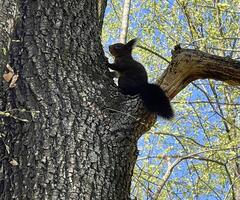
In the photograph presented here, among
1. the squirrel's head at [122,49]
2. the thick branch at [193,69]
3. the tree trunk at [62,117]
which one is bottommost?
the tree trunk at [62,117]

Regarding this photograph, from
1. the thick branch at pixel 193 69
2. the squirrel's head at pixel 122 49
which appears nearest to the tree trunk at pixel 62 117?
the thick branch at pixel 193 69

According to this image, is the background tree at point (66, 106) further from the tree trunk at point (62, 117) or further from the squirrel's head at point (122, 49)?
the squirrel's head at point (122, 49)

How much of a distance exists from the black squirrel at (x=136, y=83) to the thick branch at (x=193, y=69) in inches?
3.8

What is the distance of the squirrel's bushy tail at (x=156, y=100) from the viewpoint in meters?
2.67

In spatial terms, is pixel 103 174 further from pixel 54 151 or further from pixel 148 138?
pixel 148 138

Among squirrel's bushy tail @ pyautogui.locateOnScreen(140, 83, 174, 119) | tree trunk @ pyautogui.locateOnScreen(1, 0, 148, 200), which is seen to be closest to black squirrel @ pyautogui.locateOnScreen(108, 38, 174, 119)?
squirrel's bushy tail @ pyautogui.locateOnScreen(140, 83, 174, 119)

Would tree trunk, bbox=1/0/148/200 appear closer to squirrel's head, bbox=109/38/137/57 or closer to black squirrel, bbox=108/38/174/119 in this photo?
black squirrel, bbox=108/38/174/119

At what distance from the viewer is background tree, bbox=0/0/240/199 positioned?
2295 mm

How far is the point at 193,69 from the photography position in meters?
2.93

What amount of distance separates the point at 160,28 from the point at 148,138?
5.31 feet

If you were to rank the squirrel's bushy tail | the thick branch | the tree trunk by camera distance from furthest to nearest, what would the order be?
1. the thick branch
2. the squirrel's bushy tail
3. the tree trunk

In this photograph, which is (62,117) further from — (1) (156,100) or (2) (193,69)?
(2) (193,69)

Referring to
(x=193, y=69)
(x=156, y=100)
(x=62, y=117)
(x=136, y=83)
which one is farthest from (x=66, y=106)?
(x=136, y=83)

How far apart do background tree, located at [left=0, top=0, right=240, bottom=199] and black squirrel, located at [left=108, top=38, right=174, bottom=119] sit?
8cm
